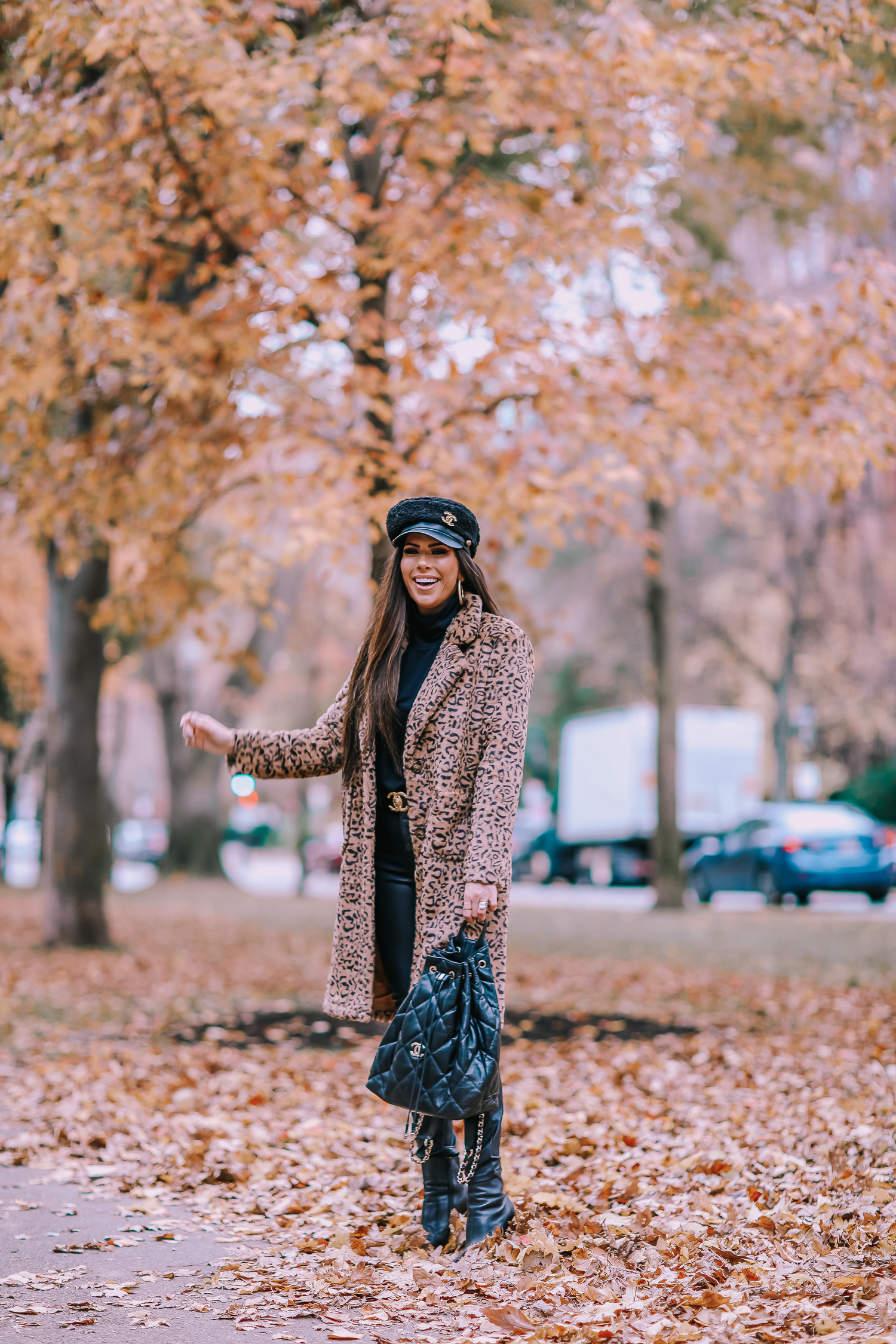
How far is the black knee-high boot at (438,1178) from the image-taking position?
164 inches

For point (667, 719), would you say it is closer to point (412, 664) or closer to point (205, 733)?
point (412, 664)

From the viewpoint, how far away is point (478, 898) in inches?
156

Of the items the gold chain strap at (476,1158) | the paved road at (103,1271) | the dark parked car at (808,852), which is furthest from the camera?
the dark parked car at (808,852)

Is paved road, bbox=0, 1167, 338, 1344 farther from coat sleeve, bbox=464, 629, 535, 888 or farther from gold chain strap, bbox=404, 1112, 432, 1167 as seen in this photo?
coat sleeve, bbox=464, 629, 535, 888

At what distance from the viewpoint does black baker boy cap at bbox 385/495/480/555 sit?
4.25m

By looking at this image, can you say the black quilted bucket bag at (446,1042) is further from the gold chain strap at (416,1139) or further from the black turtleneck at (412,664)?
the black turtleneck at (412,664)

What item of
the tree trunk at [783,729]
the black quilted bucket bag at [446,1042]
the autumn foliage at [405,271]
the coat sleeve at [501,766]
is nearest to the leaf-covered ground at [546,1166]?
the black quilted bucket bag at [446,1042]

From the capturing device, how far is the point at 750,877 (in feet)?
67.4

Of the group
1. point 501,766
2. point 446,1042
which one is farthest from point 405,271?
point 446,1042

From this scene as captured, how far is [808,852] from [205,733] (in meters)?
16.4

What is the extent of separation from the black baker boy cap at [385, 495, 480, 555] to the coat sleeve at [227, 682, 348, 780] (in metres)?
0.56

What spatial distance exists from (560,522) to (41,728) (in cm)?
1962

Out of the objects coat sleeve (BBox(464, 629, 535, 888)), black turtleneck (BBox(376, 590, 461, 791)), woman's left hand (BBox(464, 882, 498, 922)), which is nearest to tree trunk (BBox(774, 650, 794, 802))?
black turtleneck (BBox(376, 590, 461, 791))

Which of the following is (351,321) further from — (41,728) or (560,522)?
(41,728)
